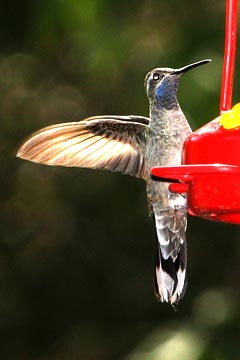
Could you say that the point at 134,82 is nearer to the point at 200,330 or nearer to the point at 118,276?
the point at 118,276

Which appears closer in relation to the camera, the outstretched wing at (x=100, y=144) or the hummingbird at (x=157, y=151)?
the outstretched wing at (x=100, y=144)

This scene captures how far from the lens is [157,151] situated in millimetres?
4969

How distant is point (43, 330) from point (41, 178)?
1253mm

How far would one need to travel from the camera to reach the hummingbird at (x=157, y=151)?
4.92m

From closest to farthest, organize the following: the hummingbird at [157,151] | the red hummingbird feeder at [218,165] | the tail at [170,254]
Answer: the red hummingbird feeder at [218,165], the hummingbird at [157,151], the tail at [170,254]

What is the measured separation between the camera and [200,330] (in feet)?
19.8

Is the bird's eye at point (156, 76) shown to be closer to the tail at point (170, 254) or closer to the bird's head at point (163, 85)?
the bird's head at point (163, 85)

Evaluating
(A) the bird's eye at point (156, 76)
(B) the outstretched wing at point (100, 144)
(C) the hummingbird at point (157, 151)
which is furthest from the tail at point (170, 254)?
(A) the bird's eye at point (156, 76)

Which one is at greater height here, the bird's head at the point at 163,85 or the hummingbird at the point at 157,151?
the bird's head at the point at 163,85

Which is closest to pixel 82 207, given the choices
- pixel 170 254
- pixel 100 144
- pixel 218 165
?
pixel 170 254

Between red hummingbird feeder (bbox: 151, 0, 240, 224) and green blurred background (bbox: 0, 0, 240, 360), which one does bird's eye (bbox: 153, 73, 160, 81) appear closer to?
red hummingbird feeder (bbox: 151, 0, 240, 224)

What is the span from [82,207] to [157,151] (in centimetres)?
343

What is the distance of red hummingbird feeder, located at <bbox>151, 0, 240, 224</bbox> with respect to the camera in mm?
3664

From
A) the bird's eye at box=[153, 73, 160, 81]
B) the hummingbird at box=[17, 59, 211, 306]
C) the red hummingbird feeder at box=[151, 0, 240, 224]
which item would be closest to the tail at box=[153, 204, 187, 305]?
the hummingbird at box=[17, 59, 211, 306]
